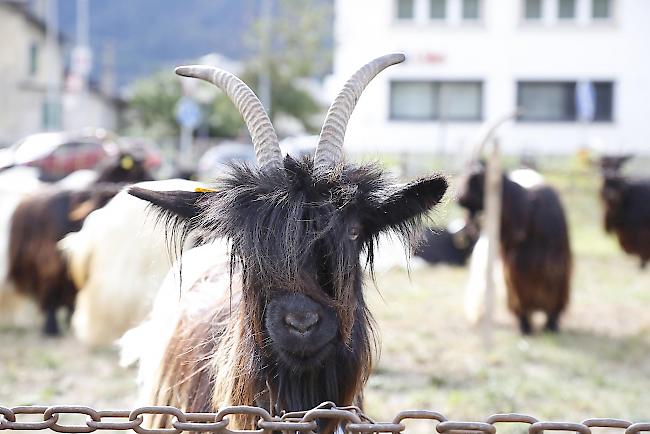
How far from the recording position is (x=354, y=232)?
10.7 feet

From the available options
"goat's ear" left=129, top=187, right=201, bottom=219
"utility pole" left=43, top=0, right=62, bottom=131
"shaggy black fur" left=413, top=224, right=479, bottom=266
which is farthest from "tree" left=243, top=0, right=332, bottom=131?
"goat's ear" left=129, top=187, right=201, bottom=219

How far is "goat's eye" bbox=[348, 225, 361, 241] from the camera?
3212 millimetres

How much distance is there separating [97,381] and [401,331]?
355 cm

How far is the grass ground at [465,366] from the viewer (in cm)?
661

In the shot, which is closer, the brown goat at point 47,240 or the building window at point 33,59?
the brown goat at point 47,240

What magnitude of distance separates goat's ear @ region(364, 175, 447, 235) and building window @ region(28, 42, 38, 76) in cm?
3805

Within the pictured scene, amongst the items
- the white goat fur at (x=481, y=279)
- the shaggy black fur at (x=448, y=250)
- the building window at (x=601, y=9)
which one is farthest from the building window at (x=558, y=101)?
the white goat fur at (x=481, y=279)

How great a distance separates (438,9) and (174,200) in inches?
1130

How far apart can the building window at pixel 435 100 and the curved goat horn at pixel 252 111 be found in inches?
1073

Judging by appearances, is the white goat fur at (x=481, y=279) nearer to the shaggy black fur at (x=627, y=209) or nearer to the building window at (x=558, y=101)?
the shaggy black fur at (x=627, y=209)

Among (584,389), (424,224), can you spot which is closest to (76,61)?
(584,389)

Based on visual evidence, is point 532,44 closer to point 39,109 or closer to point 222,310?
point 39,109

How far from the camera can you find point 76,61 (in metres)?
35.0

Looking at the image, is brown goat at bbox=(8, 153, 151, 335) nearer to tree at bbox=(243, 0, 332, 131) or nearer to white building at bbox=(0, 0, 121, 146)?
white building at bbox=(0, 0, 121, 146)
